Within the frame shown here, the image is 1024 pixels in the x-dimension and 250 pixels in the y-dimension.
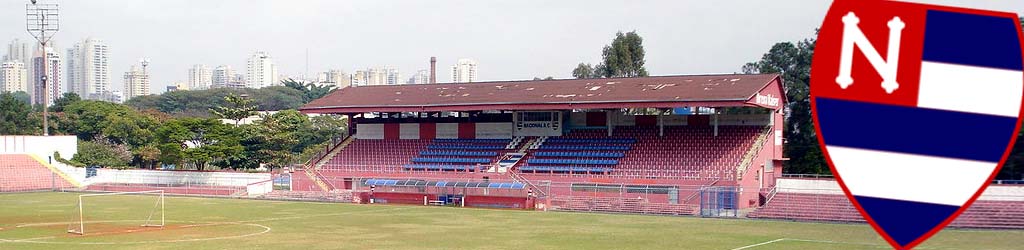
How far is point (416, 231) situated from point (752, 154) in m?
20.9

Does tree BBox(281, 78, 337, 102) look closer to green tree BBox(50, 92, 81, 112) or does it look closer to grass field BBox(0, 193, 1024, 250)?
green tree BBox(50, 92, 81, 112)

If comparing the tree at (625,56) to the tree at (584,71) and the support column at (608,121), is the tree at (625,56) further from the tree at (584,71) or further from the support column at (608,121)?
the support column at (608,121)

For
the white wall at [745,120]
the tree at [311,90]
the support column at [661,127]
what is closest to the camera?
the white wall at [745,120]

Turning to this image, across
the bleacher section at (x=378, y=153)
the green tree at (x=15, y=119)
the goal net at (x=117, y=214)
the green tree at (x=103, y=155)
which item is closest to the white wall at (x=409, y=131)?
the bleacher section at (x=378, y=153)

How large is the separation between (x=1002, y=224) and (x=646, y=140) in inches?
779

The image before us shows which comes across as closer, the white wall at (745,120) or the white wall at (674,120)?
the white wall at (745,120)

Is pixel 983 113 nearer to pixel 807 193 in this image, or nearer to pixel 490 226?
pixel 490 226

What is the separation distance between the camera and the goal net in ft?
119

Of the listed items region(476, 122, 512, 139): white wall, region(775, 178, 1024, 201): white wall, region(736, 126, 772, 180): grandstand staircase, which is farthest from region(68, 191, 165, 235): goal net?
region(775, 178, 1024, 201): white wall

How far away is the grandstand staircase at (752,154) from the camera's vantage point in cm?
4791

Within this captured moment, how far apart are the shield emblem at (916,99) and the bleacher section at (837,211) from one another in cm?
3270

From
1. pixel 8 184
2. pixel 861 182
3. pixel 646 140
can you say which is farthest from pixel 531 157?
pixel 861 182

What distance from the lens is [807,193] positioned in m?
45.3

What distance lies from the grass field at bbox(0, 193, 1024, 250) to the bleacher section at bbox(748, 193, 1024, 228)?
5.65 feet
